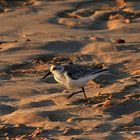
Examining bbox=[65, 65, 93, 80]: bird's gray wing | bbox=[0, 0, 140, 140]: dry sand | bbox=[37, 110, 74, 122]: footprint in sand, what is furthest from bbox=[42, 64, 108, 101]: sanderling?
bbox=[37, 110, 74, 122]: footprint in sand

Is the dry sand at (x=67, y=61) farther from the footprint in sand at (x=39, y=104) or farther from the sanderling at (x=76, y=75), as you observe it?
the sanderling at (x=76, y=75)

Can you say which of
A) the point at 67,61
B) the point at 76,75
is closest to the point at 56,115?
the point at 76,75

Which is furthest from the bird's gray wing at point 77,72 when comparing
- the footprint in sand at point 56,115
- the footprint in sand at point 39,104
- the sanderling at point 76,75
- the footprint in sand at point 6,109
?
the footprint in sand at point 6,109

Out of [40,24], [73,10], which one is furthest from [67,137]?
[73,10]

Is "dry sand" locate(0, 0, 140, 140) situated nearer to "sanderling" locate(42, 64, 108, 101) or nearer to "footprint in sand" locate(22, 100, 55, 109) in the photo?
"footprint in sand" locate(22, 100, 55, 109)

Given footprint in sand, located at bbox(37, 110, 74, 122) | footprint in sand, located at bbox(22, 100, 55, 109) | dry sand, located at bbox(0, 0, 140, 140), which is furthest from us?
footprint in sand, located at bbox(22, 100, 55, 109)

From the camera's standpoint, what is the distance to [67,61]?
11.5 meters

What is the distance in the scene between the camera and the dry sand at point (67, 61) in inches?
331

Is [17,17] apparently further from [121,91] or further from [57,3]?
[121,91]

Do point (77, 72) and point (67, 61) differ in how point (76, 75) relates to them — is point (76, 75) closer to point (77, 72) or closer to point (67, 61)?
point (77, 72)

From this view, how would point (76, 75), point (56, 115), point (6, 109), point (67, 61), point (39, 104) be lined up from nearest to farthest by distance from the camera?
point (56, 115), point (6, 109), point (39, 104), point (76, 75), point (67, 61)

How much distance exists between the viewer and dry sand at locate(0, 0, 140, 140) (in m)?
8.41

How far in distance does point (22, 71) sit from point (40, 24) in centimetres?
287

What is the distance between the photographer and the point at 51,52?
12.0 metres
